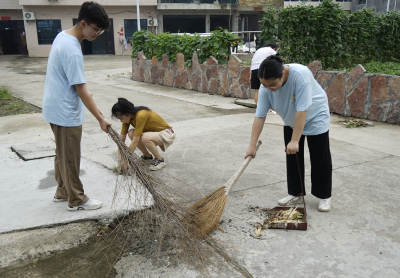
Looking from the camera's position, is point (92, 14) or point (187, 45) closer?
point (92, 14)

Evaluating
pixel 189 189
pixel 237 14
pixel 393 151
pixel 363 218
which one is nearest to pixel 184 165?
pixel 189 189

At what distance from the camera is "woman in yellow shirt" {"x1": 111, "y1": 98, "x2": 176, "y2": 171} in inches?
156

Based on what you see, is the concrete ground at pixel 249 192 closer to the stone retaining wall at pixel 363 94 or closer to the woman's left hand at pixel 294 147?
the stone retaining wall at pixel 363 94

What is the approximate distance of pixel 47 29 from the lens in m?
25.7

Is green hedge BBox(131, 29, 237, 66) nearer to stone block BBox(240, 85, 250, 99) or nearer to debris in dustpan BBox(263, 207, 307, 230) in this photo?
stone block BBox(240, 85, 250, 99)

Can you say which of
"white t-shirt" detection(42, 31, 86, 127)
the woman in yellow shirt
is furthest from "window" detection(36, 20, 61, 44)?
"white t-shirt" detection(42, 31, 86, 127)

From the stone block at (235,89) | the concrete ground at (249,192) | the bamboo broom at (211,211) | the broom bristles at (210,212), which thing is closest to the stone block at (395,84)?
the concrete ground at (249,192)

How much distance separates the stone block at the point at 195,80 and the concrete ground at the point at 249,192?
3.28 meters

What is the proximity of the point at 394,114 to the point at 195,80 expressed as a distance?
5.34m

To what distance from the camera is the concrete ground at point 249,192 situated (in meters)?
2.60

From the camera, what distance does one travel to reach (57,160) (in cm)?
327

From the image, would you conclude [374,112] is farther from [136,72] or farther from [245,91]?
[136,72]

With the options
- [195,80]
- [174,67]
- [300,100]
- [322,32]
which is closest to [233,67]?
[195,80]

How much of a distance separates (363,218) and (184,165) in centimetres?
213
